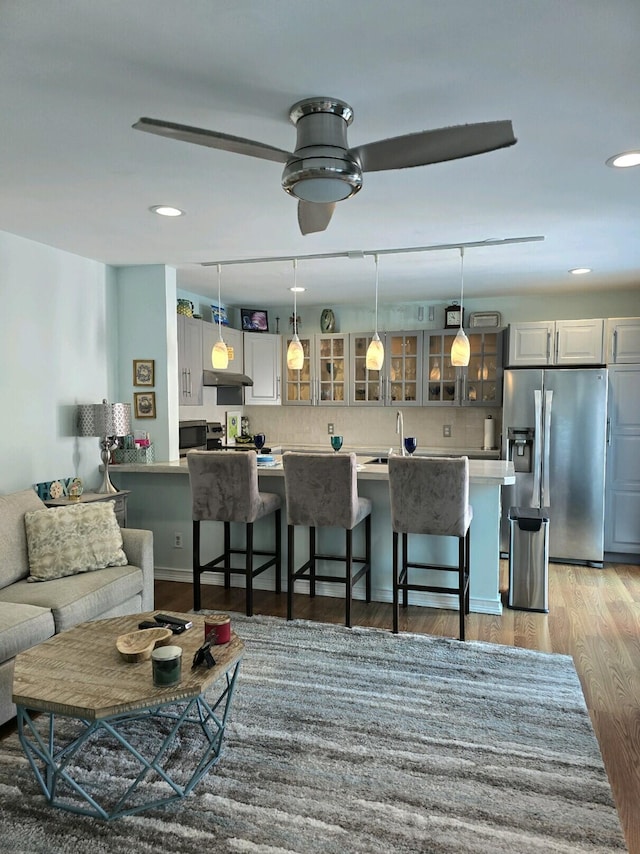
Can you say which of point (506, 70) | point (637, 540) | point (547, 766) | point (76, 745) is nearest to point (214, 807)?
point (76, 745)

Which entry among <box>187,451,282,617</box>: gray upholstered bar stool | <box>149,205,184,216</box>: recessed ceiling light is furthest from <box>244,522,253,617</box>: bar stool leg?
<box>149,205,184,216</box>: recessed ceiling light

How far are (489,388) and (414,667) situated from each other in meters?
3.57

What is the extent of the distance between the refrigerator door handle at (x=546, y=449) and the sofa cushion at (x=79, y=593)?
3.63 m

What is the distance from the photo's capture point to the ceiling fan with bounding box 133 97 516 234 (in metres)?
1.74

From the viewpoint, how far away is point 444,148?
6.02 ft

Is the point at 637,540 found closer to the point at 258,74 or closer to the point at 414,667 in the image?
the point at 414,667

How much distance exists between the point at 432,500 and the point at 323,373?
132 inches

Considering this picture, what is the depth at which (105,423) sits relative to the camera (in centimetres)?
422

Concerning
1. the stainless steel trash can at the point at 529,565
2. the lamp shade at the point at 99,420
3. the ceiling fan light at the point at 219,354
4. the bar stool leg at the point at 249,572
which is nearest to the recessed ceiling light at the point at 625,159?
the stainless steel trash can at the point at 529,565

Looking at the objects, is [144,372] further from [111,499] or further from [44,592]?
[44,592]

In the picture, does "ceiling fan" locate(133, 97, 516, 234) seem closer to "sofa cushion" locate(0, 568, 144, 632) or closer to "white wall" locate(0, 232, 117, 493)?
"sofa cushion" locate(0, 568, 144, 632)

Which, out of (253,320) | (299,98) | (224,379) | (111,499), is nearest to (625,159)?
(299,98)

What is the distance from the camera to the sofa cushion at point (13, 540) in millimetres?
3176

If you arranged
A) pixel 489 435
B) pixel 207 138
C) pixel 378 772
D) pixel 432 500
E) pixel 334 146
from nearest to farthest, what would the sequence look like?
1. pixel 207 138
2. pixel 334 146
3. pixel 378 772
4. pixel 432 500
5. pixel 489 435
